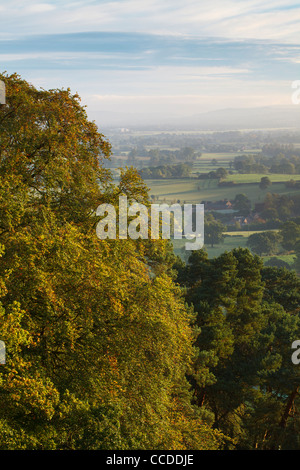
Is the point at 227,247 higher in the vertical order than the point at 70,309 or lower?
lower

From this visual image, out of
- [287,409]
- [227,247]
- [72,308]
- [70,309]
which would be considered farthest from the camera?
[227,247]

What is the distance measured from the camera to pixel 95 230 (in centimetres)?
1697

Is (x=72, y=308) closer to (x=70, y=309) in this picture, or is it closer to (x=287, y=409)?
(x=70, y=309)

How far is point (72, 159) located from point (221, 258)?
1822 centimetres

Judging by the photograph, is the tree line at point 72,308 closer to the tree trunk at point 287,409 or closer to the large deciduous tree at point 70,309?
the large deciduous tree at point 70,309

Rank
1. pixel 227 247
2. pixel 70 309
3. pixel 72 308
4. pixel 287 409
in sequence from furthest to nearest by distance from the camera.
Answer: pixel 227 247 < pixel 287 409 < pixel 72 308 < pixel 70 309

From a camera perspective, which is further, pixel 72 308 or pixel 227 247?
pixel 227 247

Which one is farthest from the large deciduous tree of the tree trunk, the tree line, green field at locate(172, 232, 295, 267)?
green field at locate(172, 232, 295, 267)

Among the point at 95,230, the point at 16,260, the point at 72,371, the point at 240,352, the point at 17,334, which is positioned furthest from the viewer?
the point at 240,352

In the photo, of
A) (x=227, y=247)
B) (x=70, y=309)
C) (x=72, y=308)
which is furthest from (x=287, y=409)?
(x=227, y=247)

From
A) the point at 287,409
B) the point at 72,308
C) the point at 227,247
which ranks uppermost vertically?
the point at 72,308

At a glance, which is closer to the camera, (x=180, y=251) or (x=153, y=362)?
(x=153, y=362)

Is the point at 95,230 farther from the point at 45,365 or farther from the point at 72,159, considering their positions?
the point at 45,365

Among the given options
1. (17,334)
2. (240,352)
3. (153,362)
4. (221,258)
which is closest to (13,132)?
(17,334)
